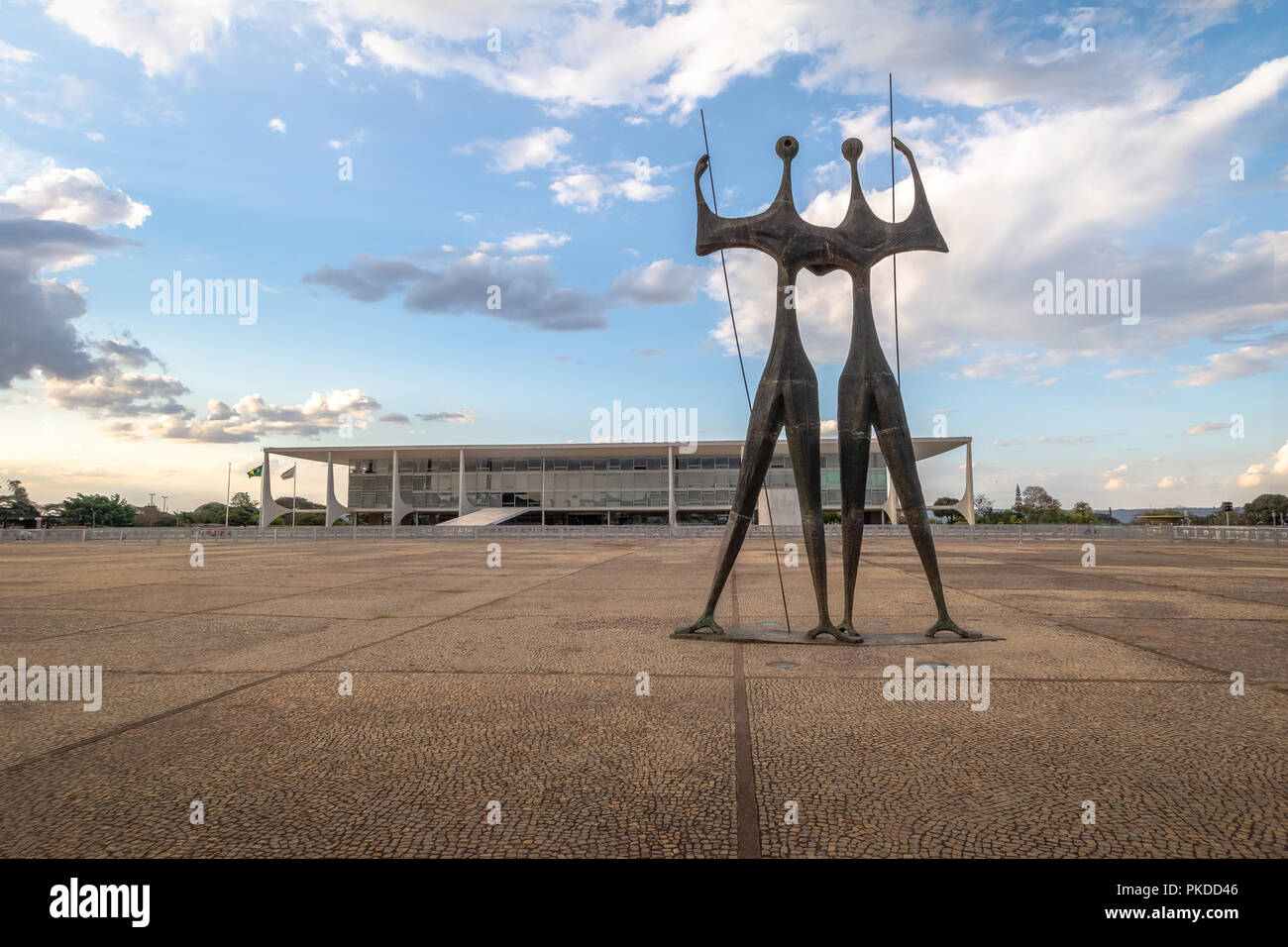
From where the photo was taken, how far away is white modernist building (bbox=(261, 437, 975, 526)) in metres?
70.1

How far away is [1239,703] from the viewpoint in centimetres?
486

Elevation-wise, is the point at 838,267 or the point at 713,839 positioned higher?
the point at 838,267

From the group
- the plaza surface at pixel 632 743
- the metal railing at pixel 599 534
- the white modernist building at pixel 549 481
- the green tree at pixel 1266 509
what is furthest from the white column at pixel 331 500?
the green tree at pixel 1266 509

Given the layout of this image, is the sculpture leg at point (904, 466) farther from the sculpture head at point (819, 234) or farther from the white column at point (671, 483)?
the white column at point (671, 483)

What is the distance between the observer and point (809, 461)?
24.9 ft

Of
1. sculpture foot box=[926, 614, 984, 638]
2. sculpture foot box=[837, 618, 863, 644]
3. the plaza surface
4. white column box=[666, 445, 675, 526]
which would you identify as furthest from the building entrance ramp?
sculpture foot box=[926, 614, 984, 638]

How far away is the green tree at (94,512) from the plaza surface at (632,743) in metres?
106

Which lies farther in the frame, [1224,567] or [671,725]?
[1224,567]

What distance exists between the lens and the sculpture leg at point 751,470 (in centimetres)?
762

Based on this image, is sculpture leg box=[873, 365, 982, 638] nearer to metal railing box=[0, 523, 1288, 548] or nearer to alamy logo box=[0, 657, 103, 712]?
alamy logo box=[0, 657, 103, 712]

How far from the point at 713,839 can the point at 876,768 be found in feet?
3.99

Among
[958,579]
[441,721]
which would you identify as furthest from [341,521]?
[441,721]

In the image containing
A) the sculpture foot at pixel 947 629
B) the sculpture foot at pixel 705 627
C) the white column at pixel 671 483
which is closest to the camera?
the sculpture foot at pixel 947 629
